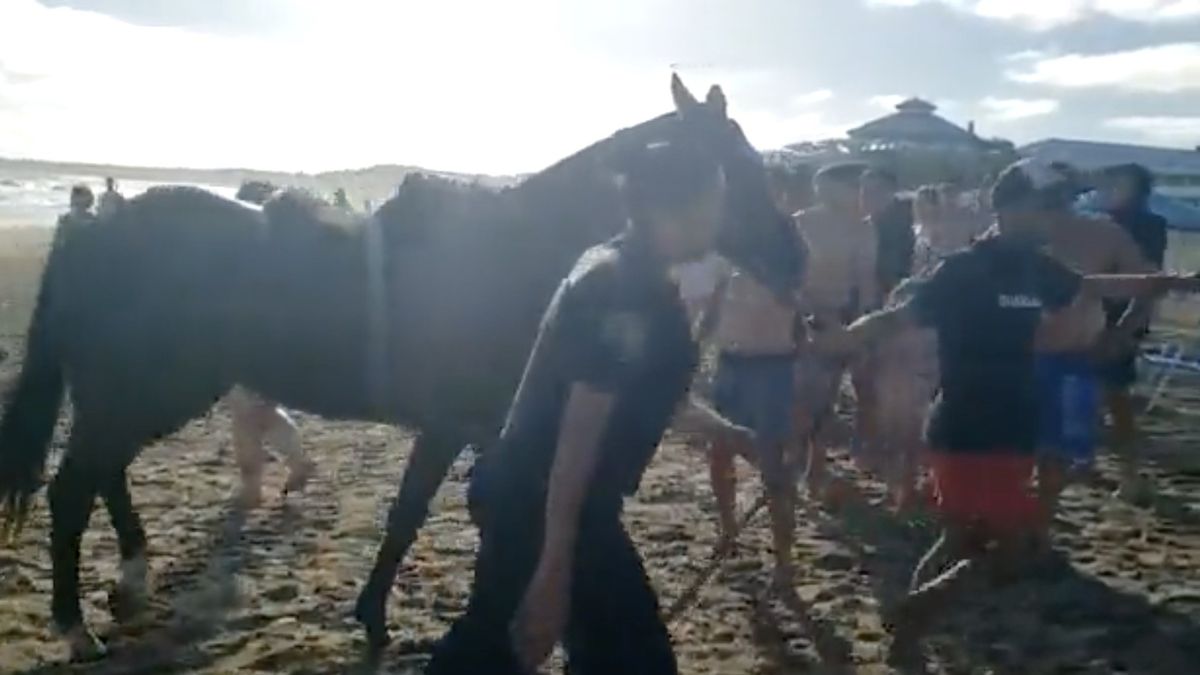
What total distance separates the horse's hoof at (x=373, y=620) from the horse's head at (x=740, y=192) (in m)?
1.92

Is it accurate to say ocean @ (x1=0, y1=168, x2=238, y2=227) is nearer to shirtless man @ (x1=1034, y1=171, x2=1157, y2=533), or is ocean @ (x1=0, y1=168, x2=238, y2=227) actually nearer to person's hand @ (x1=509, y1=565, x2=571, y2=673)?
shirtless man @ (x1=1034, y1=171, x2=1157, y2=533)

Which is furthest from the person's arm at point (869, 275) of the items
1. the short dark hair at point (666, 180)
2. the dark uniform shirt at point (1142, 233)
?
the short dark hair at point (666, 180)

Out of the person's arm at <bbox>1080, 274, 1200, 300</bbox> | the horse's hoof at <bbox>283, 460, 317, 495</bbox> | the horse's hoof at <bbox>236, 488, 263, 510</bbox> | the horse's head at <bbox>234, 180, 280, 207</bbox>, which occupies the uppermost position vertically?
the horse's head at <bbox>234, 180, 280, 207</bbox>

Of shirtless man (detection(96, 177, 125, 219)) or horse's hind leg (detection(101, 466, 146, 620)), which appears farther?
horse's hind leg (detection(101, 466, 146, 620))

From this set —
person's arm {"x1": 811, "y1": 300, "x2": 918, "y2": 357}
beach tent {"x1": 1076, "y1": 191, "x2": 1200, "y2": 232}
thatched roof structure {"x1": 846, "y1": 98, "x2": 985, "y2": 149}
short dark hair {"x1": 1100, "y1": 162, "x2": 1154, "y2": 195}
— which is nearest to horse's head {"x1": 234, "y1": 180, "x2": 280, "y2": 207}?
person's arm {"x1": 811, "y1": 300, "x2": 918, "y2": 357}

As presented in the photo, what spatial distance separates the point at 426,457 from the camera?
4938 mm

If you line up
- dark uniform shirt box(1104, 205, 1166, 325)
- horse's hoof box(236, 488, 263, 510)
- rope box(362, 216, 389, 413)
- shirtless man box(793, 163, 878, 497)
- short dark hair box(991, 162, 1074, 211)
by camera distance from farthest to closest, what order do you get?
dark uniform shirt box(1104, 205, 1166, 325) → horse's hoof box(236, 488, 263, 510) → shirtless man box(793, 163, 878, 497) → rope box(362, 216, 389, 413) → short dark hair box(991, 162, 1074, 211)

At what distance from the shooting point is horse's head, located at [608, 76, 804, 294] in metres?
4.01

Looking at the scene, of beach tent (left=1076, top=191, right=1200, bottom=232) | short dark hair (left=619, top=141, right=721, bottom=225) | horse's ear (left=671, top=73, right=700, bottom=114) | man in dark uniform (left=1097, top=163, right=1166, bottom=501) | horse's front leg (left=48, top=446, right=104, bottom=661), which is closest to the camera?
short dark hair (left=619, top=141, right=721, bottom=225)

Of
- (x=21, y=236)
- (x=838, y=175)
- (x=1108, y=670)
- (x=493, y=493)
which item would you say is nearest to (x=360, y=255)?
(x=493, y=493)

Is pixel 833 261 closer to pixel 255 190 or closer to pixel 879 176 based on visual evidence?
pixel 879 176

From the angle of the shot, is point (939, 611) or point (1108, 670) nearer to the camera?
point (939, 611)

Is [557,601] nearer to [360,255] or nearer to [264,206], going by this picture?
[360,255]

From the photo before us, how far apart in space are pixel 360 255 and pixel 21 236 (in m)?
34.0
